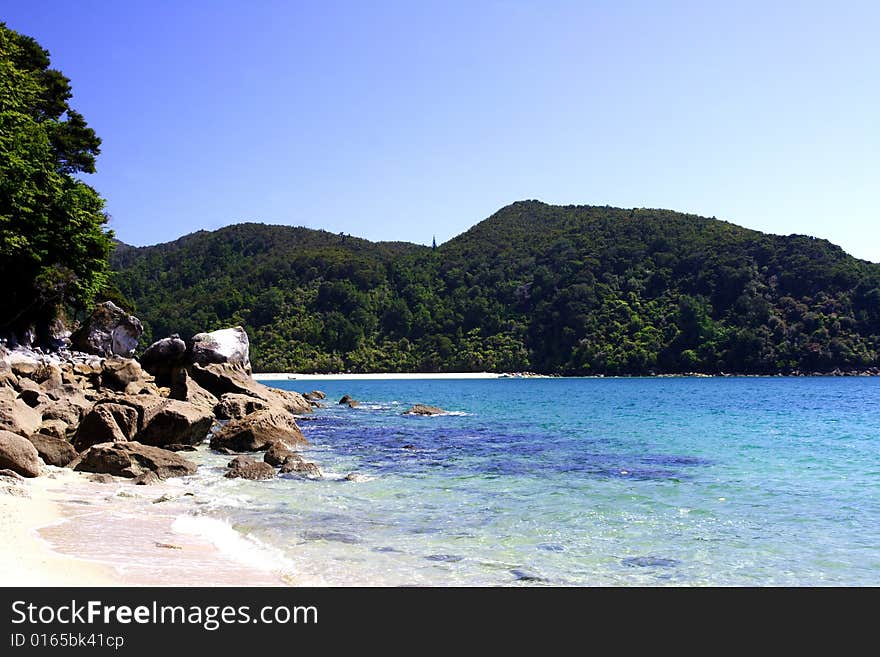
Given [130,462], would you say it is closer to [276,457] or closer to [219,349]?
[276,457]

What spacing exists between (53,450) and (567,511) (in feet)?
32.0

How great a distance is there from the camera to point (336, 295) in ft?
407

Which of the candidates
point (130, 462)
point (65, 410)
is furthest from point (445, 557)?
point (65, 410)

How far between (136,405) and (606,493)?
449 inches

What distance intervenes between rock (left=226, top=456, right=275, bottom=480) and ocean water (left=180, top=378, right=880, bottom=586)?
0.33 metres

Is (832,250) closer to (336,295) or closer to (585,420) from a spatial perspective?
(336,295)

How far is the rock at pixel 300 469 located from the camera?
14.3 m

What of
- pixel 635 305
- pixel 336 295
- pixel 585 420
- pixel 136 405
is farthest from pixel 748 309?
pixel 136 405

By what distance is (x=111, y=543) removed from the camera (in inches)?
303

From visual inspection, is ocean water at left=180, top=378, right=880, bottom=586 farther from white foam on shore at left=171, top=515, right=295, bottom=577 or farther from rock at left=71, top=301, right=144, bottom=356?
rock at left=71, top=301, right=144, bottom=356

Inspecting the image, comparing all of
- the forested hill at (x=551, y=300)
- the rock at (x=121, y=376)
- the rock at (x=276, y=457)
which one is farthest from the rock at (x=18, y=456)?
the forested hill at (x=551, y=300)

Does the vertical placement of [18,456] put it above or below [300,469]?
above

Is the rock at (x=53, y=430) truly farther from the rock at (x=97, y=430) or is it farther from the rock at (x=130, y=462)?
the rock at (x=130, y=462)

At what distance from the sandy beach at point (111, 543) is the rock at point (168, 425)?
4.83 m
